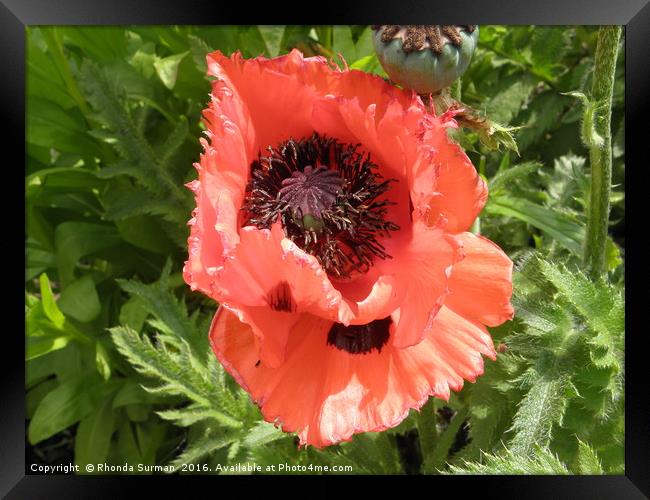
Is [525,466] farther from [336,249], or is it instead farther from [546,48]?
[546,48]

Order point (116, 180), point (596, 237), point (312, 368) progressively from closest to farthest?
point (312, 368) → point (596, 237) → point (116, 180)

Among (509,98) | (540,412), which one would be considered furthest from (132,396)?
(509,98)

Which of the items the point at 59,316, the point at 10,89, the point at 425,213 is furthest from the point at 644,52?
the point at 59,316

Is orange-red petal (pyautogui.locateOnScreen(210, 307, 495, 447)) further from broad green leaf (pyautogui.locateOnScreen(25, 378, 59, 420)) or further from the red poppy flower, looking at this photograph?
broad green leaf (pyautogui.locateOnScreen(25, 378, 59, 420))

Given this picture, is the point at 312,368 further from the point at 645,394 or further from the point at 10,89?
the point at 10,89

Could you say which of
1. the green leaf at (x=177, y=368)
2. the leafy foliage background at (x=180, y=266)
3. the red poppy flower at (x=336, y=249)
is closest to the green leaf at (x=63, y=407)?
the leafy foliage background at (x=180, y=266)
